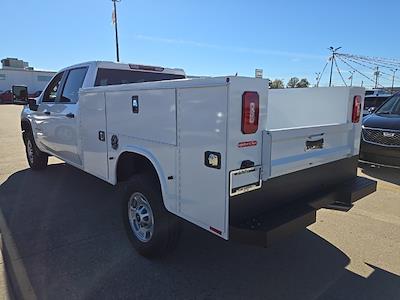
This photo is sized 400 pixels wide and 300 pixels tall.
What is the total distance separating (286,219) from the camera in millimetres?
2604

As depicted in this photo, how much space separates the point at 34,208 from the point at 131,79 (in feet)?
7.70

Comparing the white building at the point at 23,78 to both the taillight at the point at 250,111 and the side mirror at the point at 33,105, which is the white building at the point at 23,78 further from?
the taillight at the point at 250,111

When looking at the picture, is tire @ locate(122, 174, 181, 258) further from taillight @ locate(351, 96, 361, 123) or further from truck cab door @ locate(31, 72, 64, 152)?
truck cab door @ locate(31, 72, 64, 152)

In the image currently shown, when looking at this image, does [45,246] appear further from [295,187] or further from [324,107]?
[324,107]

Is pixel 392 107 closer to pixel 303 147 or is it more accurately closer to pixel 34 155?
pixel 303 147

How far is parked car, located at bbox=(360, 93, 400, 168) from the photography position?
6.43 metres

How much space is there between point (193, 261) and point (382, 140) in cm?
509

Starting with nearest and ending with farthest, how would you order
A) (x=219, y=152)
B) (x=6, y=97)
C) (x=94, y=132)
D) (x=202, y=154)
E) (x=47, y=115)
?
(x=219, y=152), (x=202, y=154), (x=94, y=132), (x=47, y=115), (x=6, y=97)

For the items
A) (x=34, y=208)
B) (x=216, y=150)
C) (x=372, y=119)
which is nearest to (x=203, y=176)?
(x=216, y=150)

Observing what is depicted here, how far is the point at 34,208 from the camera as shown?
4816 millimetres

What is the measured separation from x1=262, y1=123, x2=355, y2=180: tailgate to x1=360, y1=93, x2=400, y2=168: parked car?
354 centimetres

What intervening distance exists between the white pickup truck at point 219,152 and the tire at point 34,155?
264 centimetres

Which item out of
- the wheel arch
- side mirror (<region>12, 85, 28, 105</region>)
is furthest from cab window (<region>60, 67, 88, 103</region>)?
side mirror (<region>12, 85, 28, 105</region>)

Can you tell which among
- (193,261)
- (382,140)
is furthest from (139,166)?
(382,140)
